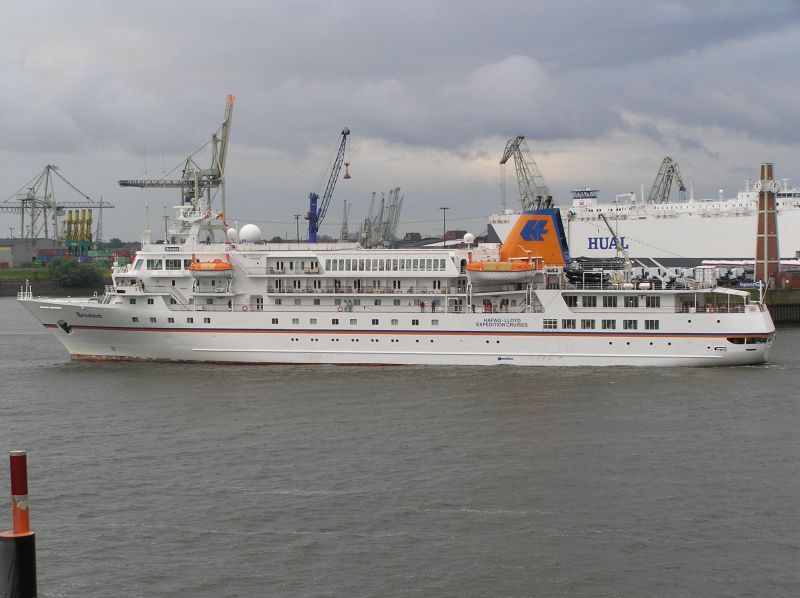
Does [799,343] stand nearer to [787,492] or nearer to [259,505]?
[787,492]

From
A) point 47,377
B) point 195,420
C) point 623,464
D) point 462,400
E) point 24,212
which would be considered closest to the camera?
point 623,464

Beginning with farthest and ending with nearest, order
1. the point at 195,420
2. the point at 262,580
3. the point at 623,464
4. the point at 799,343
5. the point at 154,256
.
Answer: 1. the point at 799,343
2. the point at 154,256
3. the point at 195,420
4. the point at 623,464
5. the point at 262,580

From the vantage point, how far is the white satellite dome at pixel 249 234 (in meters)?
41.6

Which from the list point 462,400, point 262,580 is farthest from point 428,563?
point 462,400

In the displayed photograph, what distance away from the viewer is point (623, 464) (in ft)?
70.7

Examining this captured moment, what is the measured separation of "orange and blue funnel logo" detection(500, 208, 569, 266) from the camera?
1527 inches

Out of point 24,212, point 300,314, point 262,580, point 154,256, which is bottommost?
point 262,580

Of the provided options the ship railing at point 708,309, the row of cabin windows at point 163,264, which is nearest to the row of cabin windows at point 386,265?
the row of cabin windows at point 163,264

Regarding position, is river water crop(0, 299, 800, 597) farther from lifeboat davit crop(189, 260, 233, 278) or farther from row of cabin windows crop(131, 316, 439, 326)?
lifeboat davit crop(189, 260, 233, 278)

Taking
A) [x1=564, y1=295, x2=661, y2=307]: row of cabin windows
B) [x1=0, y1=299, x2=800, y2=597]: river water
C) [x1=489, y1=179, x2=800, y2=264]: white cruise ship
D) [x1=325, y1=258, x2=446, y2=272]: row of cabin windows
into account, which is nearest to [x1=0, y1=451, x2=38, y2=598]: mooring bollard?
[x1=0, y1=299, x2=800, y2=597]: river water

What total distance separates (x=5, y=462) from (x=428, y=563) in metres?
11.6

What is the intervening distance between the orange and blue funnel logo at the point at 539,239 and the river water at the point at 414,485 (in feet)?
24.0

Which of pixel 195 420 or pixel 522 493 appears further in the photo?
pixel 195 420

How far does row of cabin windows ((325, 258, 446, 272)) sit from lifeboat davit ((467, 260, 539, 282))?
1.47m
